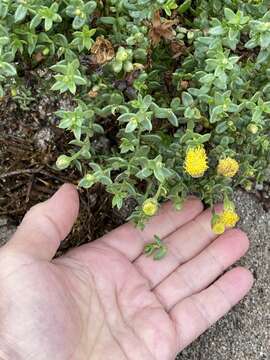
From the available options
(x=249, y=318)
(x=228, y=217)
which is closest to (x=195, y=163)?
(x=228, y=217)

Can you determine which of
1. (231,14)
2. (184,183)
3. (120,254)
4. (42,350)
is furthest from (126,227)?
(231,14)

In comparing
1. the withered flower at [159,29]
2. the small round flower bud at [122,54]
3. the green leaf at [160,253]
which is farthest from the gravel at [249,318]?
the small round flower bud at [122,54]

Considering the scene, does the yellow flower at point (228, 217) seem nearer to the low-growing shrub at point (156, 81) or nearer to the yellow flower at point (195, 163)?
the low-growing shrub at point (156, 81)

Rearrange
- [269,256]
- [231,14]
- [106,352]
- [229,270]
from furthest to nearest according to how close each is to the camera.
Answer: [269,256], [229,270], [106,352], [231,14]

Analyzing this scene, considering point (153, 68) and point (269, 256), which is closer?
point (153, 68)

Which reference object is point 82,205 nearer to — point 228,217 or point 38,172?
point 38,172

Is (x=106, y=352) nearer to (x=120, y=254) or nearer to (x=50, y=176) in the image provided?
(x=120, y=254)

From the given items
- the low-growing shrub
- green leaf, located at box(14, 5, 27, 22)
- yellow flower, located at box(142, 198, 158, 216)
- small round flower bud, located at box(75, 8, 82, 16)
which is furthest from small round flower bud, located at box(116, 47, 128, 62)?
yellow flower, located at box(142, 198, 158, 216)
